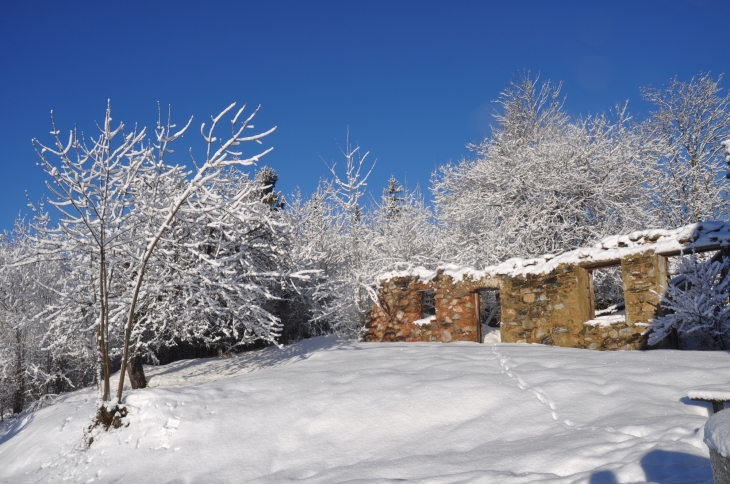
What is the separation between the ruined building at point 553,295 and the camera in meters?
8.13

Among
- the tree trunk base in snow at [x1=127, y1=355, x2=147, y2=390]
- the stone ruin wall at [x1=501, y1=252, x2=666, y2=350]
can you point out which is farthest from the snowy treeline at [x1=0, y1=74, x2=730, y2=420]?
the stone ruin wall at [x1=501, y1=252, x2=666, y2=350]

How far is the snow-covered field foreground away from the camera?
373 cm

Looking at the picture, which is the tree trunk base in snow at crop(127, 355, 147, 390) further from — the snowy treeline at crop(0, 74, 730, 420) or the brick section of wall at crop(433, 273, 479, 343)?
the brick section of wall at crop(433, 273, 479, 343)

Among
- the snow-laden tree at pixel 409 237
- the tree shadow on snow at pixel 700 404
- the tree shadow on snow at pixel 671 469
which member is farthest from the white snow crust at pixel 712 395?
the snow-laden tree at pixel 409 237

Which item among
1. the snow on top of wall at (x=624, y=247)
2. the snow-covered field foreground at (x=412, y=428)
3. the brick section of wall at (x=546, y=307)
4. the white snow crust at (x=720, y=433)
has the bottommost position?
the snow-covered field foreground at (x=412, y=428)

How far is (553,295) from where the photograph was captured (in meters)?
9.33

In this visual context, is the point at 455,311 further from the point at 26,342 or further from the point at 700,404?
the point at 26,342

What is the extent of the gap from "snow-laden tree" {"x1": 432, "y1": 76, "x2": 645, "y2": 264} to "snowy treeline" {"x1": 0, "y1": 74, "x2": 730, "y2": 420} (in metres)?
0.06

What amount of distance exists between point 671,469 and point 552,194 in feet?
38.5

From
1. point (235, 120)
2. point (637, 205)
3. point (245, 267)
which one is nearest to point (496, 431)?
point (235, 120)

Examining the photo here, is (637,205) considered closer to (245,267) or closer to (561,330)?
(561,330)

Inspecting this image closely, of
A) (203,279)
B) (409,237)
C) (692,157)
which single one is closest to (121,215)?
(203,279)

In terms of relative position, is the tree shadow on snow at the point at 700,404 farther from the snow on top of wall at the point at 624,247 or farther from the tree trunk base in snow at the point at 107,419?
the tree trunk base in snow at the point at 107,419

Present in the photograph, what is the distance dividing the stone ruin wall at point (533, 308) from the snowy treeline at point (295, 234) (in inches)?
45.6
